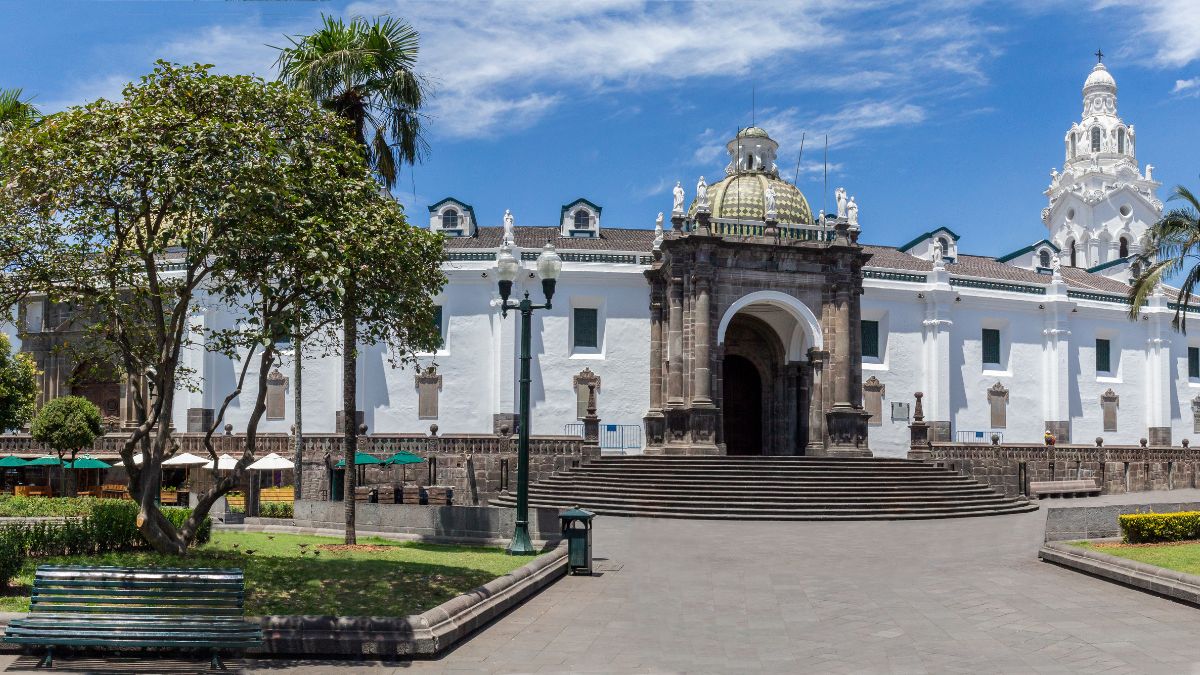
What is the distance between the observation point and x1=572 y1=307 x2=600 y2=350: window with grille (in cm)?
3738

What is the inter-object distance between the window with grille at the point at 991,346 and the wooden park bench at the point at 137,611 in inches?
1482

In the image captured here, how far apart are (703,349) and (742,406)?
7045 millimetres

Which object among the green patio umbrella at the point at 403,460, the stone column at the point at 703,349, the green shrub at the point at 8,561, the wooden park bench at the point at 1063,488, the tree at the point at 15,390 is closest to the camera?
the green shrub at the point at 8,561

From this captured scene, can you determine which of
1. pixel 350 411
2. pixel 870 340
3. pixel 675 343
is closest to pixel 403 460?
pixel 675 343

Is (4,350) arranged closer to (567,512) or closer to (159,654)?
(567,512)

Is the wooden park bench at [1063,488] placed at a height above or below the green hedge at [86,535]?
below

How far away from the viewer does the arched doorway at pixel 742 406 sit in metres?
38.6

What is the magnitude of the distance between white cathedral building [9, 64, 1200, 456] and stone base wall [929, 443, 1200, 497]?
11.3ft

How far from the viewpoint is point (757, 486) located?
91.8 ft

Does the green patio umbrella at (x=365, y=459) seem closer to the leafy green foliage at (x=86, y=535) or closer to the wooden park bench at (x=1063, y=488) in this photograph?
the leafy green foliage at (x=86, y=535)

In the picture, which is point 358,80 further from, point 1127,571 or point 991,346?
point 991,346

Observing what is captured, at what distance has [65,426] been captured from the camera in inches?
1216

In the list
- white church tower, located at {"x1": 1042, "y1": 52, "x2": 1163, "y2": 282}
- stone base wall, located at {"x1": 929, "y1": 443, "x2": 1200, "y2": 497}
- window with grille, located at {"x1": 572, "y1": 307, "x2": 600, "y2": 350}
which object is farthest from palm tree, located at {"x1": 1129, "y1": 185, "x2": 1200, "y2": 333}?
white church tower, located at {"x1": 1042, "y1": 52, "x2": 1163, "y2": 282}

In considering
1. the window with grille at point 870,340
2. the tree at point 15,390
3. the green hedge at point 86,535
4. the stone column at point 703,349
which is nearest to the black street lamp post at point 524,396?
the green hedge at point 86,535
